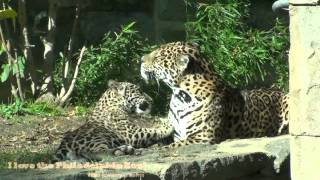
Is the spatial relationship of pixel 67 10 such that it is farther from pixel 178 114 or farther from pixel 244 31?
pixel 178 114

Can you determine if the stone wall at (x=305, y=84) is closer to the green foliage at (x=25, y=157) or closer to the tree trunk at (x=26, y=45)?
the green foliage at (x=25, y=157)

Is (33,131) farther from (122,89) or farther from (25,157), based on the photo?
(25,157)

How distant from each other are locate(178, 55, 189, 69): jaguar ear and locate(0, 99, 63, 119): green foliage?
10.4 ft

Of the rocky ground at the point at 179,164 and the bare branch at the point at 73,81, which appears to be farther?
the bare branch at the point at 73,81

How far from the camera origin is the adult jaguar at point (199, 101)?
7.21m

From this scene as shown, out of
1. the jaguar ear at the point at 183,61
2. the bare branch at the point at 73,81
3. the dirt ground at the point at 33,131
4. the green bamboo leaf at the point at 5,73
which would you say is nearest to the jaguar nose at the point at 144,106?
the dirt ground at the point at 33,131

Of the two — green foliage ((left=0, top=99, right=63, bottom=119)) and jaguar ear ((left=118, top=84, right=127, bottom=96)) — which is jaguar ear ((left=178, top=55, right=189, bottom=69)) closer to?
jaguar ear ((left=118, top=84, right=127, bottom=96))

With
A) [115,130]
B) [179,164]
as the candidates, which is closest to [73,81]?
[115,130]

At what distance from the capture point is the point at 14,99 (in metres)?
10.9

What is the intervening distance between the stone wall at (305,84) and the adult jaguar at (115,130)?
6.02 ft

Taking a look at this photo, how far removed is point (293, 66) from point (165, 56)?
2633 mm

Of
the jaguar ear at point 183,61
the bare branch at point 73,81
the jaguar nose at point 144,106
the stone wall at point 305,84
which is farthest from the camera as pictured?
the bare branch at point 73,81

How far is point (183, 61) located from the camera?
23.7ft

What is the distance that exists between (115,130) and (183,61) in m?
0.91
